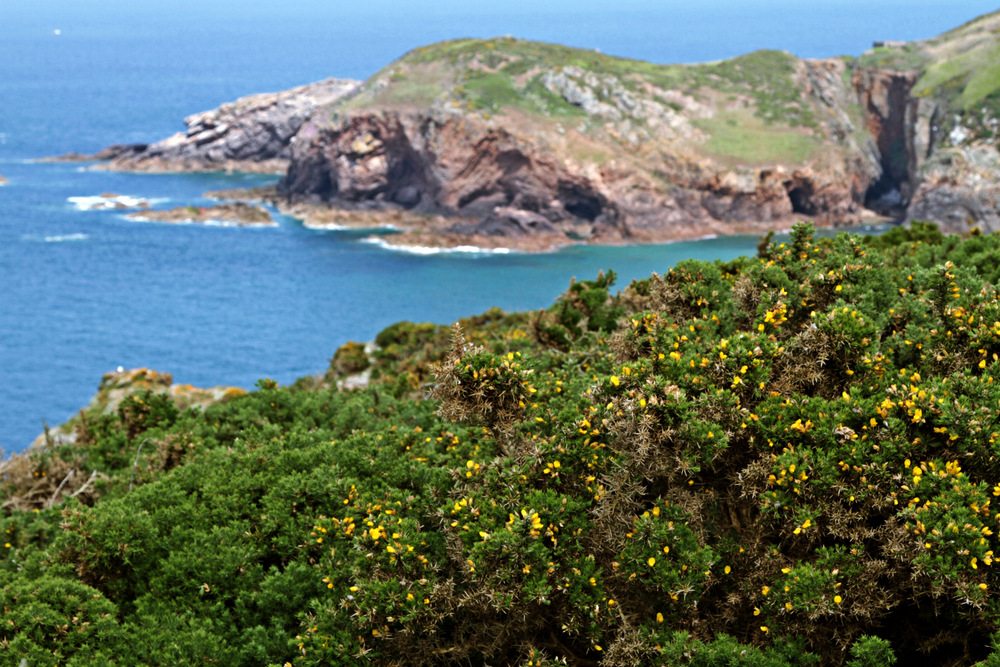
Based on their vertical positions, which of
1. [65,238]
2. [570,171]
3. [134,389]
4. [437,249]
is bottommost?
[65,238]

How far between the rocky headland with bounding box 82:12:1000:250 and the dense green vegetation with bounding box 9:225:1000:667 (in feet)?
372

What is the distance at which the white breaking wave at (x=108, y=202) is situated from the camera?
5773 inches

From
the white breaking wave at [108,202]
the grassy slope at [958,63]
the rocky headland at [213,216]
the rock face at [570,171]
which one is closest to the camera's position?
the rock face at [570,171]

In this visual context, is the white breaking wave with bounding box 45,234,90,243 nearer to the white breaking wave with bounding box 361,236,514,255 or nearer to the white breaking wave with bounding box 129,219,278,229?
the white breaking wave with bounding box 129,219,278,229

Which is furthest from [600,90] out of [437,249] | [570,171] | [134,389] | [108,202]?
[134,389]

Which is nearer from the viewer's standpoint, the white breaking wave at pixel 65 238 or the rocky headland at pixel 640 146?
the white breaking wave at pixel 65 238

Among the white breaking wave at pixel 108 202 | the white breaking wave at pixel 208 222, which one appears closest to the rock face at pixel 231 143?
the white breaking wave at pixel 108 202

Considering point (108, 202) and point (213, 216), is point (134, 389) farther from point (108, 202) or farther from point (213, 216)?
point (108, 202)

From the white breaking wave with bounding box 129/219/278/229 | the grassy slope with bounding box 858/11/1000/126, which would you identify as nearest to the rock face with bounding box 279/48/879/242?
the white breaking wave with bounding box 129/219/278/229

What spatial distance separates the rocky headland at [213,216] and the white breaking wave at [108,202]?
6767mm

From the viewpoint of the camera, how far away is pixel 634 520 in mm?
11172

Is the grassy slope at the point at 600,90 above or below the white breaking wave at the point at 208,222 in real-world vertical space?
above

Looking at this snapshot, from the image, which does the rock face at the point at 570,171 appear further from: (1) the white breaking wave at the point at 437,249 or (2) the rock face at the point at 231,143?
(2) the rock face at the point at 231,143

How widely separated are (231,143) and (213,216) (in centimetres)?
5524
